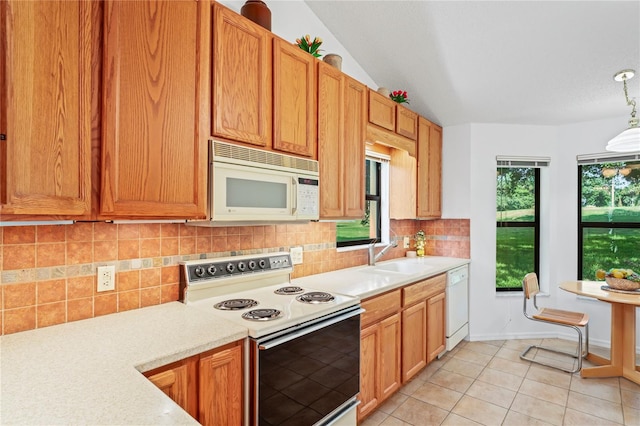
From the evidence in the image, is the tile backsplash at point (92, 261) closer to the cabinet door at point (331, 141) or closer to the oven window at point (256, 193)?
the oven window at point (256, 193)

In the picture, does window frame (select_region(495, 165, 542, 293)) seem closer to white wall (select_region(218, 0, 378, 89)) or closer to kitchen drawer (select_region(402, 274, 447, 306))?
kitchen drawer (select_region(402, 274, 447, 306))

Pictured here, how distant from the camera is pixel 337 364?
179 cm

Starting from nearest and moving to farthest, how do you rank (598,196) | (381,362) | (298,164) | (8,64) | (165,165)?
(8,64) → (165,165) → (298,164) → (381,362) → (598,196)

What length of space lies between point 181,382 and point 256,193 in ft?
3.01

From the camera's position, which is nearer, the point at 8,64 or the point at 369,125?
the point at 8,64

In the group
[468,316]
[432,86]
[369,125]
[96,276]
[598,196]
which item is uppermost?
[432,86]

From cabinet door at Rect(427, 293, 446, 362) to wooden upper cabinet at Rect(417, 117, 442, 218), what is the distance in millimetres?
895

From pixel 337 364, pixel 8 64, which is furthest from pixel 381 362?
pixel 8 64

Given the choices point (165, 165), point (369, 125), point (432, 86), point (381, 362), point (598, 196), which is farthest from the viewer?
point (598, 196)

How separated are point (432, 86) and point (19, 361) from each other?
3.42 metres

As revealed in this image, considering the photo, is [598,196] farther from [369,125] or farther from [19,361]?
[19,361]

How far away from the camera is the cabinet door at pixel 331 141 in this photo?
224 centimetres

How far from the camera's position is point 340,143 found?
7.83 feet

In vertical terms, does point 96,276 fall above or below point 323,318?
above
